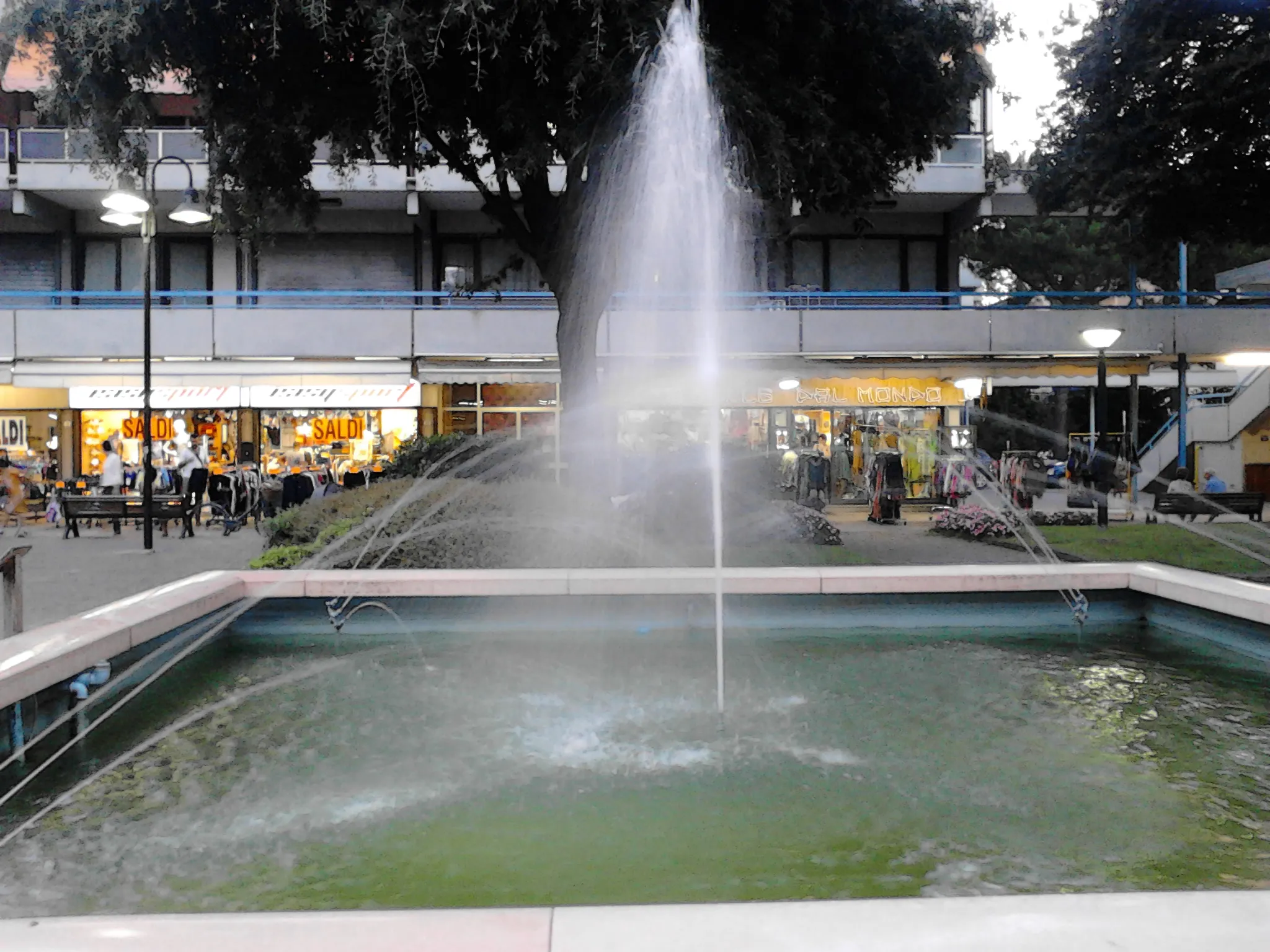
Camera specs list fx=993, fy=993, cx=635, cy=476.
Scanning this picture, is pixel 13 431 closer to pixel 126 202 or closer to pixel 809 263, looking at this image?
pixel 126 202

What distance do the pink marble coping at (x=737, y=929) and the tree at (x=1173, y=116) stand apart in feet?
57.1

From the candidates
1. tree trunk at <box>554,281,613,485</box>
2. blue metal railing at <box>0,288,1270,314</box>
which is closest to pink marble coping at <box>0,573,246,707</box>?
tree trunk at <box>554,281,613,485</box>

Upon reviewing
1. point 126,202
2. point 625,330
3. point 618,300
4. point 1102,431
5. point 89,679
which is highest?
point 126,202

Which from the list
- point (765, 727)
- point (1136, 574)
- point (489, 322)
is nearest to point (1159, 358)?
point (489, 322)

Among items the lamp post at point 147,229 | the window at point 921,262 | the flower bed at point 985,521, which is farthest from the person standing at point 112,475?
the window at point 921,262

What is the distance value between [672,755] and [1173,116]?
56.2 ft

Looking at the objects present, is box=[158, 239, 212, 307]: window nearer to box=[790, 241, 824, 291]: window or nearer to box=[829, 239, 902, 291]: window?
box=[790, 241, 824, 291]: window

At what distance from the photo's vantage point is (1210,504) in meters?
17.4

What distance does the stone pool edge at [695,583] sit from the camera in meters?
→ 7.71

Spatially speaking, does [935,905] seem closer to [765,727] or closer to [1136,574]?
[765,727]

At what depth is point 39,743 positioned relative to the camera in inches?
209

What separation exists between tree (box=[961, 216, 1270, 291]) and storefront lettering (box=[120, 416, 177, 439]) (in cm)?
2966

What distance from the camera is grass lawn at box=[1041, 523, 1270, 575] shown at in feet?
41.4

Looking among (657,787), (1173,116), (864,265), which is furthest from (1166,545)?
(864,265)
